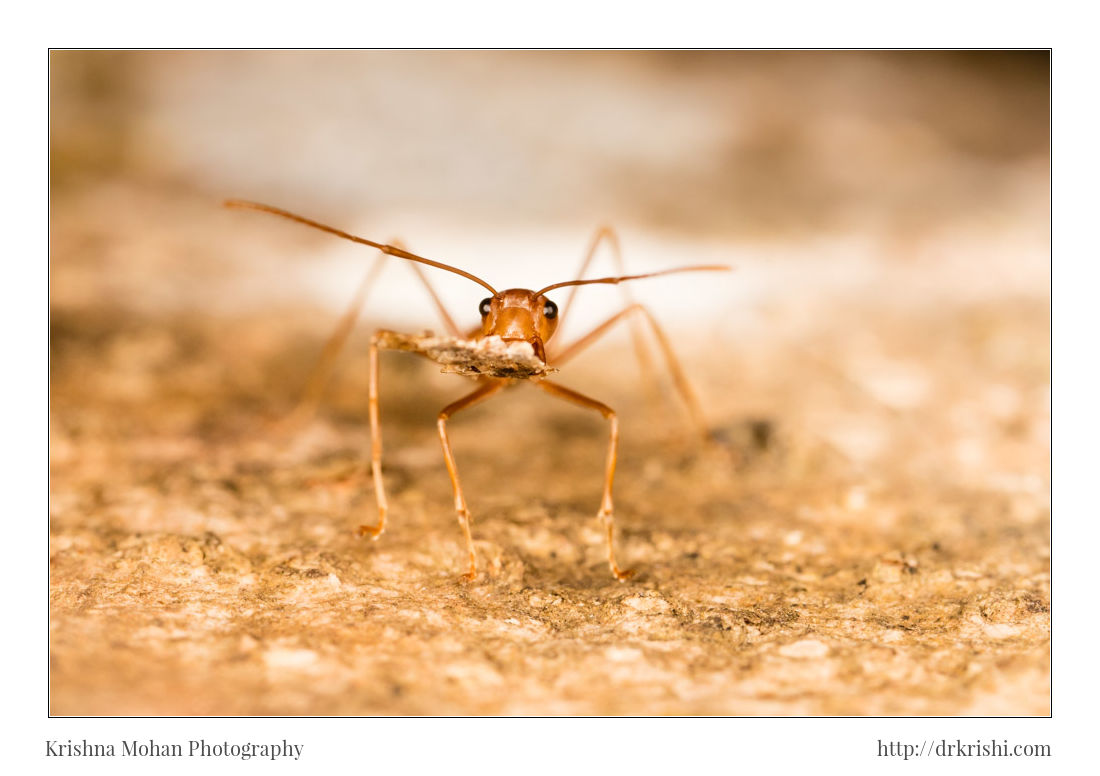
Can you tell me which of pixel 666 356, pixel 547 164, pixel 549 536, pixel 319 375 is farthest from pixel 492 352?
pixel 547 164

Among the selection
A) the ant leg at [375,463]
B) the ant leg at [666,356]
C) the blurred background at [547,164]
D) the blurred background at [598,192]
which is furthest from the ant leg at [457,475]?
the blurred background at [547,164]

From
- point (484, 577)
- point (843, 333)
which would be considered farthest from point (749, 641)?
point (843, 333)

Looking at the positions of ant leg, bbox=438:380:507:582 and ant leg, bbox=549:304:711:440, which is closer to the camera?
ant leg, bbox=438:380:507:582

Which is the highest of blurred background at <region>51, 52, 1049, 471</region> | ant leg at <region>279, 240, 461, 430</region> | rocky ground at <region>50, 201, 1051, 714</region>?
blurred background at <region>51, 52, 1049, 471</region>

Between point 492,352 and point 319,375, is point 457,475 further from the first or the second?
point 319,375

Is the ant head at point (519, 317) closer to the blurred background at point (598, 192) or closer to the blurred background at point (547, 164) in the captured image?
the blurred background at point (598, 192)

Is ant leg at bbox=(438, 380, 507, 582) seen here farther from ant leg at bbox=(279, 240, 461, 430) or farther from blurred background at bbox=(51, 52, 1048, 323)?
blurred background at bbox=(51, 52, 1048, 323)

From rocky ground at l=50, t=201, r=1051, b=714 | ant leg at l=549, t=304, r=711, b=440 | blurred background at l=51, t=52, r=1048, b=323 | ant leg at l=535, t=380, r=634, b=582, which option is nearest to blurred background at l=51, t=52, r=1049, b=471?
blurred background at l=51, t=52, r=1048, b=323

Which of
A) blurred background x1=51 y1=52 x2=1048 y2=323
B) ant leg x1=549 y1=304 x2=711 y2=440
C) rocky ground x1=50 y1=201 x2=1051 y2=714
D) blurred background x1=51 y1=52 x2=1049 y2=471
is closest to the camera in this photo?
rocky ground x1=50 y1=201 x2=1051 y2=714

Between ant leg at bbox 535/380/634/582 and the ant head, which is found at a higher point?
the ant head
